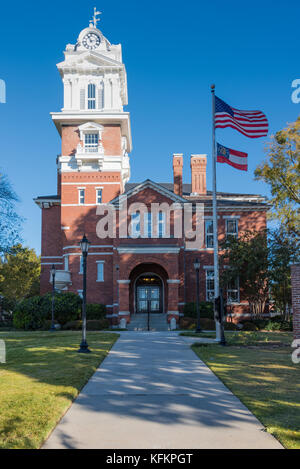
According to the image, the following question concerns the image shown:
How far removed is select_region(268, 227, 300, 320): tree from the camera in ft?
96.9

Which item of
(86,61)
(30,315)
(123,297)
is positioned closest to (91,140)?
(86,61)

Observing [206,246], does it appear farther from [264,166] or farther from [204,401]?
[204,401]

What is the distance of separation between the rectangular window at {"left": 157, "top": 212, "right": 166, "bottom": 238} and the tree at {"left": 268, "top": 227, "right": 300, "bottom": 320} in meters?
7.58

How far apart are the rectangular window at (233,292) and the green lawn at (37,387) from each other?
19.0 metres

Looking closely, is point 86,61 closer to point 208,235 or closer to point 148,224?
point 148,224

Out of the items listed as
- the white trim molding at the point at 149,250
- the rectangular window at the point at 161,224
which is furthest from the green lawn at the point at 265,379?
the rectangular window at the point at 161,224

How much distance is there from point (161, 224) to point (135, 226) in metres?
1.90

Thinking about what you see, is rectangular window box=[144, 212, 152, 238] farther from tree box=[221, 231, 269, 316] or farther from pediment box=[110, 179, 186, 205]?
tree box=[221, 231, 269, 316]

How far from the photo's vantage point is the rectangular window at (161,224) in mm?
32000

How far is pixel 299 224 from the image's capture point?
102 feet

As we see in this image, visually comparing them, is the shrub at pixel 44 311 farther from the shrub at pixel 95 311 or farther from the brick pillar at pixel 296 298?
the brick pillar at pixel 296 298

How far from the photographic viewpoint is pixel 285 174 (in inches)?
1206

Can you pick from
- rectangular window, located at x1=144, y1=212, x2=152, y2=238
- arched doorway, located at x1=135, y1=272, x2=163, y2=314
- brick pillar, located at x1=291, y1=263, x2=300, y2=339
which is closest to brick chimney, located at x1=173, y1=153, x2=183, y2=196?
rectangular window, located at x1=144, y1=212, x2=152, y2=238
